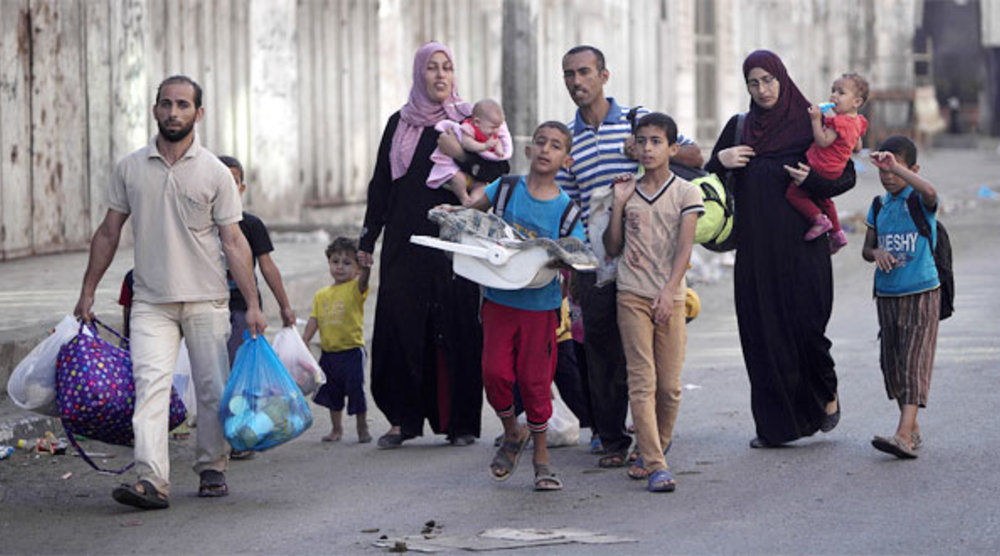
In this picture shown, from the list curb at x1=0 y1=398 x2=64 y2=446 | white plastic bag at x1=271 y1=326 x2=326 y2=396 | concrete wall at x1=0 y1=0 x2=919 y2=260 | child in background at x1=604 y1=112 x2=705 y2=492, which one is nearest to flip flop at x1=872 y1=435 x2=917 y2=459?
child in background at x1=604 y1=112 x2=705 y2=492

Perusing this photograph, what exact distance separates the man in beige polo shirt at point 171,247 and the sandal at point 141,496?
18 mm

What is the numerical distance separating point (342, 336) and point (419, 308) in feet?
1.49

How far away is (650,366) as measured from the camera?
677cm

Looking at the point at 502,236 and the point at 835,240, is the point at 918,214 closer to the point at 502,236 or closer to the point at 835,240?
the point at 835,240

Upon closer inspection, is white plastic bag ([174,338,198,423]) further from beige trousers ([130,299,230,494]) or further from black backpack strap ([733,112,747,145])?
black backpack strap ([733,112,747,145])

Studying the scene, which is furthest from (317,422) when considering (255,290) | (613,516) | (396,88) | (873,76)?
(873,76)

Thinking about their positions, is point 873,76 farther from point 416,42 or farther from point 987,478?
point 987,478

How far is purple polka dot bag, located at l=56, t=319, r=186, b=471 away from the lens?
6.36m

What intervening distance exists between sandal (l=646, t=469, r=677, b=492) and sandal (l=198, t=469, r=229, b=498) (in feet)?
5.54

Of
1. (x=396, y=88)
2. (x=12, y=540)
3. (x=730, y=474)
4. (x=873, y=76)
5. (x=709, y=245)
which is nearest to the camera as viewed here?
(x=12, y=540)

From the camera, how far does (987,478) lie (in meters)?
6.63

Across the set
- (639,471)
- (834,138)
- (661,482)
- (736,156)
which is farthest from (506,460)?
(834,138)

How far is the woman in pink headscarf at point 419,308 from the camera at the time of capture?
25.6 ft

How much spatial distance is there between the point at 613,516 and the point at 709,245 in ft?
5.95
